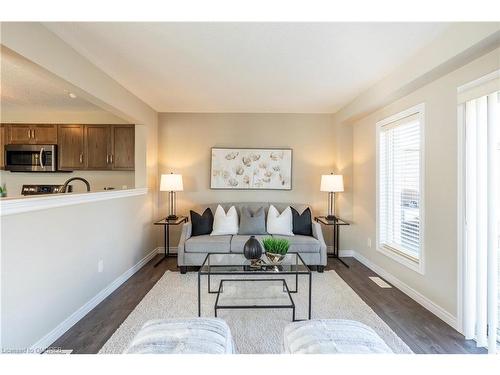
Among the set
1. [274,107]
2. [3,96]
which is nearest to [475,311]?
[274,107]

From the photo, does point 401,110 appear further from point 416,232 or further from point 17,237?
point 17,237

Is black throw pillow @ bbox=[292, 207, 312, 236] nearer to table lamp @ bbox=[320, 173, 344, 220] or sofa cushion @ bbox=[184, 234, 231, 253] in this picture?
table lamp @ bbox=[320, 173, 344, 220]

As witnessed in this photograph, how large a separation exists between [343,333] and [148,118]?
3.87 metres

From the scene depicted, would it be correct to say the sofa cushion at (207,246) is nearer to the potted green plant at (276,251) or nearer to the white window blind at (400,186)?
the potted green plant at (276,251)

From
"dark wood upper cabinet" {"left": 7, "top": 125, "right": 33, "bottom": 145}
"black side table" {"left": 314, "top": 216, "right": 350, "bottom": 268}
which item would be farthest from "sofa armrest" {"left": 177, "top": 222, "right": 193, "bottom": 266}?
"dark wood upper cabinet" {"left": 7, "top": 125, "right": 33, "bottom": 145}

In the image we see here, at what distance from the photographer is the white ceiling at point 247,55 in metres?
1.87

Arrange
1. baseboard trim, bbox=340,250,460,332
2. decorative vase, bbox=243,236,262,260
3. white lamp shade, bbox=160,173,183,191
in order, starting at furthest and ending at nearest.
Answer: white lamp shade, bbox=160,173,183,191
decorative vase, bbox=243,236,262,260
baseboard trim, bbox=340,250,460,332

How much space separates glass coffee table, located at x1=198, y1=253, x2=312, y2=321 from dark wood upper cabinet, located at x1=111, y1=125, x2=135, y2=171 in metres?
2.32

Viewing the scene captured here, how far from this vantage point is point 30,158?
3.88 m

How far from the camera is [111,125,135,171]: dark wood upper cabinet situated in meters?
3.97

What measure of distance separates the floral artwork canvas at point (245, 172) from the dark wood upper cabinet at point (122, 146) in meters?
1.39

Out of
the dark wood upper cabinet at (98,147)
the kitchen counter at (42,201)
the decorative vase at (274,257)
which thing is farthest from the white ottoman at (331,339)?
the dark wood upper cabinet at (98,147)
